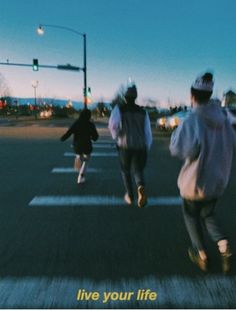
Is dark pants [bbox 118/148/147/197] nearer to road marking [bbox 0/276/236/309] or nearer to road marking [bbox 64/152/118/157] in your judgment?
road marking [bbox 0/276/236/309]

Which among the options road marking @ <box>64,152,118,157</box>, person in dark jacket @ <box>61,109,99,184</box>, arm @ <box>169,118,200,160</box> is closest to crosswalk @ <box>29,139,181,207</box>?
person in dark jacket @ <box>61,109,99,184</box>

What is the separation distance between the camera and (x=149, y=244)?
13.9 feet

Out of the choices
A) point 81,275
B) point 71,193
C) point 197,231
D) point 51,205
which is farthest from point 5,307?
point 71,193

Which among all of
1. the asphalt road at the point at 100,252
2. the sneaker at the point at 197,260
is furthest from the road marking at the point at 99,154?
the sneaker at the point at 197,260

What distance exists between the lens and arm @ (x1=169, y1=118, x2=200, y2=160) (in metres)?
3.20

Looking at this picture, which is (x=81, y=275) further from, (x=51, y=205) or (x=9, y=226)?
(x=51, y=205)

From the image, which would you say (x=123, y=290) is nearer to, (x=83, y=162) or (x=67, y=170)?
(x=83, y=162)

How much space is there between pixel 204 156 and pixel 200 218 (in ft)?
2.28

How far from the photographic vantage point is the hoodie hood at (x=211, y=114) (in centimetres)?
319

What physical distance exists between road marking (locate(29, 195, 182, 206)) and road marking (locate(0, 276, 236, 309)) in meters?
2.81

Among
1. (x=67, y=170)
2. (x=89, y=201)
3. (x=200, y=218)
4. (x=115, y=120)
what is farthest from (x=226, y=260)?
(x=67, y=170)

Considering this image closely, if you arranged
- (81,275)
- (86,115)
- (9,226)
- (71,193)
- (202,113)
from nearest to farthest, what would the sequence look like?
(202,113) → (81,275) → (9,226) → (71,193) → (86,115)

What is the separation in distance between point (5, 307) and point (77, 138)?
17.9ft

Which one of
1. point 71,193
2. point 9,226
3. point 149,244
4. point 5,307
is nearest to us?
point 5,307
